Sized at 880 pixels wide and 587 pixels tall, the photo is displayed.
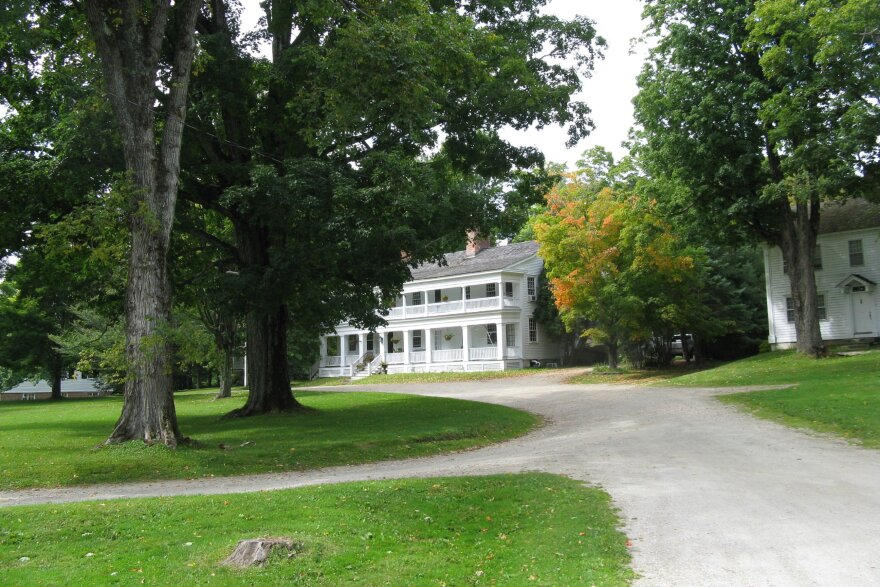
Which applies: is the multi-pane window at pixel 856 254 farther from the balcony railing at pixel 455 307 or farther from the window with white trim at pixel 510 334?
the window with white trim at pixel 510 334

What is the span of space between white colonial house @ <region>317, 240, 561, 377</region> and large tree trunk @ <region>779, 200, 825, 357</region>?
17.9m

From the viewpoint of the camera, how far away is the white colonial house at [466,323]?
46062 millimetres

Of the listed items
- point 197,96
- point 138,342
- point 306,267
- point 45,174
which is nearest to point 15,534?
point 138,342

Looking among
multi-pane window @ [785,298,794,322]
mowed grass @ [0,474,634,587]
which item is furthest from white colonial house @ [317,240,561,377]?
mowed grass @ [0,474,634,587]

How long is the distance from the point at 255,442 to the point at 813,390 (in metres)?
16.2

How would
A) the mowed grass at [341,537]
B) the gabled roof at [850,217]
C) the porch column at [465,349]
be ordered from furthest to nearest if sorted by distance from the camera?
the porch column at [465,349] → the gabled roof at [850,217] → the mowed grass at [341,537]

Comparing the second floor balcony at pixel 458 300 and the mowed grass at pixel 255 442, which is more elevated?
the second floor balcony at pixel 458 300

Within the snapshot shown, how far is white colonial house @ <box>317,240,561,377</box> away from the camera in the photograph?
46062mm

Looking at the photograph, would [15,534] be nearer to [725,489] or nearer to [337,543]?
[337,543]

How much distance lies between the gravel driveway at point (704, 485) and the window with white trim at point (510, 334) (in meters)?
25.7

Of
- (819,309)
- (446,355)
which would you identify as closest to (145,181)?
(819,309)

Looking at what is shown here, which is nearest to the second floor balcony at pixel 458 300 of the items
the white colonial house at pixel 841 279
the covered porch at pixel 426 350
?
the covered porch at pixel 426 350

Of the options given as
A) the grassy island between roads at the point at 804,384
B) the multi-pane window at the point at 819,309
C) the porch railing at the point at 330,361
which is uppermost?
the multi-pane window at the point at 819,309

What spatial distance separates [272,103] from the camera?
63.5 feet
